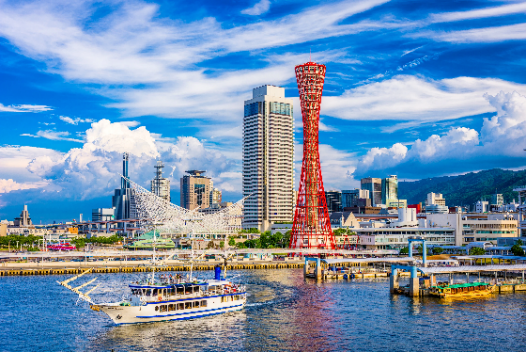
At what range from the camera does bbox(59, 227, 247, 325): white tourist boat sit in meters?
46.6

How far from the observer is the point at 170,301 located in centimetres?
4847

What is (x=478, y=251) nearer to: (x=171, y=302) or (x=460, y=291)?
(x=460, y=291)

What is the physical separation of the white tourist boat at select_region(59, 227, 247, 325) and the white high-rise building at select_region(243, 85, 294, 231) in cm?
13974

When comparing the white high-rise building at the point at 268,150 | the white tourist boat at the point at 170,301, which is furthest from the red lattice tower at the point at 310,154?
the white high-rise building at the point at 268,150

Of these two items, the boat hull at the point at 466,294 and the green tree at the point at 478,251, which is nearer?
the boat hull at the point at 466,294

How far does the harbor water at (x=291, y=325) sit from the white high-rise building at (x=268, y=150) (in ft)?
431

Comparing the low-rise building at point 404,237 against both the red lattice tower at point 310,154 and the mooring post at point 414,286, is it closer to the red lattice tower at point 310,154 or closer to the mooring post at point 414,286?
the red lattice tower at point 310,154

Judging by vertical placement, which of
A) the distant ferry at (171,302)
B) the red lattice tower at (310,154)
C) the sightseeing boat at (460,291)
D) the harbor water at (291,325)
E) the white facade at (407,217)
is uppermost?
the red lattice tower at (310,154)

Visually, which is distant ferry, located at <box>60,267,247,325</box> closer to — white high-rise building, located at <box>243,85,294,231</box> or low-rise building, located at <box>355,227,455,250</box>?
low-rise building, located at <box>355,227,455,250</box>

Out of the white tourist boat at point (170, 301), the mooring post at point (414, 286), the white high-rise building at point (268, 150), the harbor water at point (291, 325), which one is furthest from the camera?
the white high-rise building at point (268, 150)

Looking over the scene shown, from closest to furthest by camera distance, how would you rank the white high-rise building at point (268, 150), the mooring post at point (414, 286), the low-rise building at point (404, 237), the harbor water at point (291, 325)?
the harbor water at point (291, 325), the mooring post at point (414, 286), the low-rise building at point (404, 237), the white high-rise building at point (268, 150)

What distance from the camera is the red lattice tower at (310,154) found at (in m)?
114

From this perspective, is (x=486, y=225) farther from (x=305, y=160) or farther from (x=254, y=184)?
(x=254, y=184)

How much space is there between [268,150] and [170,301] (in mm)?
148420
